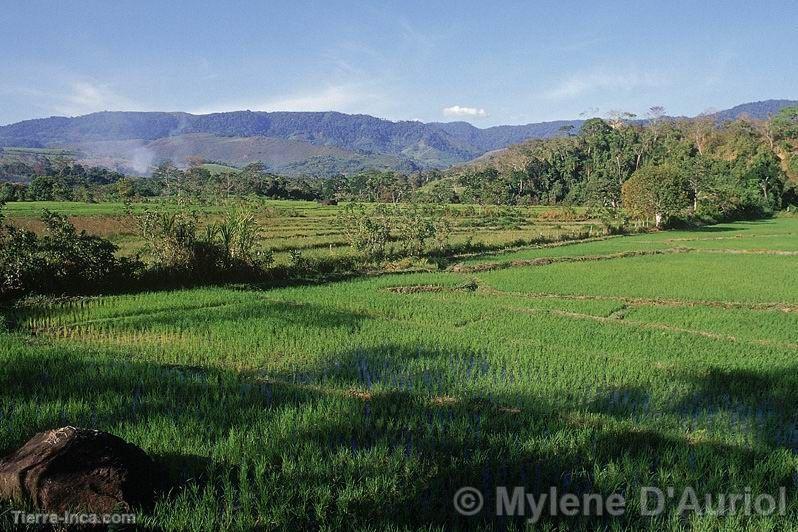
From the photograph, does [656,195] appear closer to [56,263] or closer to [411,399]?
[56,263]

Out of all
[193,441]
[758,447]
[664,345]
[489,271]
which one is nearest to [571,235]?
[489,271]

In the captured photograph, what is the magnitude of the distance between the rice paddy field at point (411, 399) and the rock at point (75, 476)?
25cm

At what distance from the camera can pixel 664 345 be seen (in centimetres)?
900

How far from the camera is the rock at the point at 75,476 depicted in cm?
325

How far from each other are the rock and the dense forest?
46955 mm

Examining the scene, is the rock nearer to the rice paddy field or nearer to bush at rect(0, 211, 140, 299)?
the rice paddy field

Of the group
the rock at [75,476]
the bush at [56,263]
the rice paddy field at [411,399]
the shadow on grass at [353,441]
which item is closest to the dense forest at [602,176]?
the bush at [56,263]

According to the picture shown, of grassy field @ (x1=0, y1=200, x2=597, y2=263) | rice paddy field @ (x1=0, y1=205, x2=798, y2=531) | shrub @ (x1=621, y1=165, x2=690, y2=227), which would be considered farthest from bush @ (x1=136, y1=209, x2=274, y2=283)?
shrub @ (x1=621, y1=165, x2=690, y2=227)

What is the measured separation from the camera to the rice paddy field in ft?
12.1

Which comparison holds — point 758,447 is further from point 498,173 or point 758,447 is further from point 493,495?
point 498,173

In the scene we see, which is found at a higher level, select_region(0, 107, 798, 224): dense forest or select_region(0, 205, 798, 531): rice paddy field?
select_region(0, 107, 798, 224): dense forest

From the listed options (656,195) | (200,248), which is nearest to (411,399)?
(200,248)

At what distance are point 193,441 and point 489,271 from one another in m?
15.2

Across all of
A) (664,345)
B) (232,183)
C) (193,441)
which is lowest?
(664,345)
